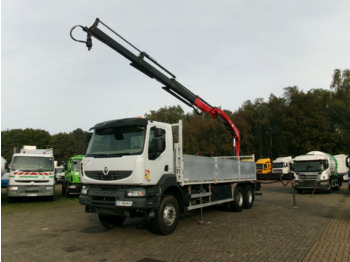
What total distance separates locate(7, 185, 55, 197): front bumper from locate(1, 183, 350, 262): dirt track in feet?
10.2

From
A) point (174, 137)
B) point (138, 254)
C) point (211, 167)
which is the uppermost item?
point (174, 137)

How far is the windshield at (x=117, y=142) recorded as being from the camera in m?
6.85

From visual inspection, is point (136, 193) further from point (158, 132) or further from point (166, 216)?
point (158, 132)

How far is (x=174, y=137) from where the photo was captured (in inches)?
314

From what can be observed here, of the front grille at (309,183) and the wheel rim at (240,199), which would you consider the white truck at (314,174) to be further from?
the wheel rim at (240,199)

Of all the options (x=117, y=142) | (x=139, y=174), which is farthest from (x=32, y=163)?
(x=139, y=174)

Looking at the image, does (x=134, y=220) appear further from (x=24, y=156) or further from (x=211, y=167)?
(x=24, y=156)

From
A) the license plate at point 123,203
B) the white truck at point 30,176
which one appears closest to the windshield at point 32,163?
the white truck at point 30,176

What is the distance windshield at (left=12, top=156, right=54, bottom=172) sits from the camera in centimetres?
1358

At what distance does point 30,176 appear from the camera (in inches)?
530

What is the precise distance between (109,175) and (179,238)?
235 cm

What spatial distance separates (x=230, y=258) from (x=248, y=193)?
21.9ft

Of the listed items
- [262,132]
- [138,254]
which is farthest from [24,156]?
[262,132]

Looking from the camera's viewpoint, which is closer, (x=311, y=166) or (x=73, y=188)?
(x=73, y=188)
